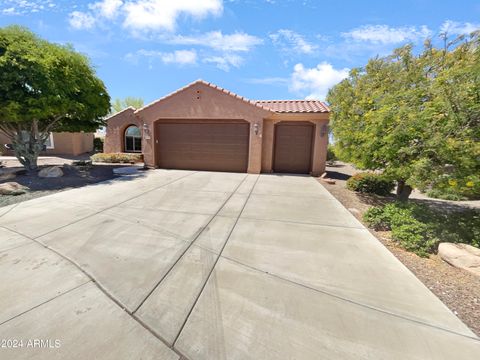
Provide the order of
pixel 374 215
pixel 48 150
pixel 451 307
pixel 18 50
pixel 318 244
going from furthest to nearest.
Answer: pixel 48 150
pixel 18 50
pixel 374 215
pixel 318 244
pixel 451 307

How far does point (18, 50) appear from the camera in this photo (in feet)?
23.6

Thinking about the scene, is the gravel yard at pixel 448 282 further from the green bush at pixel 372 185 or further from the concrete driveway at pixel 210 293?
the green bush at pixel 372 185

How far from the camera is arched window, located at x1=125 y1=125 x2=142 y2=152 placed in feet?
59.2

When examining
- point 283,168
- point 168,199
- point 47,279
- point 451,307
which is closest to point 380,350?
point 451,307

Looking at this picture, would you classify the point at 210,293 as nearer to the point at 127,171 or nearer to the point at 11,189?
the point at 11,189

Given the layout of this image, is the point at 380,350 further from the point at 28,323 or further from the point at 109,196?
the point at 109,196

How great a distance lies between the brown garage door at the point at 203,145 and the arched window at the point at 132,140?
6.82 metres

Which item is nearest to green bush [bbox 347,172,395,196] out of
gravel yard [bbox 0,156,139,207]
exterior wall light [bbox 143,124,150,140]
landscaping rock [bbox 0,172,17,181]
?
gravel yard [bbox 0,156,139,207]

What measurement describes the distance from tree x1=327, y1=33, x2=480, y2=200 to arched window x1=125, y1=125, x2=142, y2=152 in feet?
53.3

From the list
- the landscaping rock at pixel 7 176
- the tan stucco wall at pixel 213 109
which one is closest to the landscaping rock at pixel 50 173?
the landscaping rock at pixel 7 176

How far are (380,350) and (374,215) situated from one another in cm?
360

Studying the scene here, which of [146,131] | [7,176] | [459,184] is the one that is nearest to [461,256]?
[459,184]

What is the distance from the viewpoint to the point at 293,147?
11688 mm

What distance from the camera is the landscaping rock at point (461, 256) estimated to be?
3168 mm
